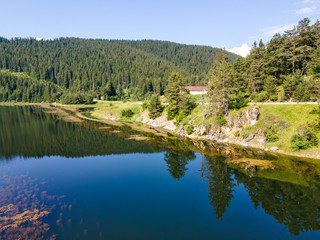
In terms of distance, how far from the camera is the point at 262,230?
21156mm

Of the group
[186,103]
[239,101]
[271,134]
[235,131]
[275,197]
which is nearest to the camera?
[275,197]

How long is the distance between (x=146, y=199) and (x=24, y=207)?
14457 mm

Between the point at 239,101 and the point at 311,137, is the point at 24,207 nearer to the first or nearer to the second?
the point at 311,137

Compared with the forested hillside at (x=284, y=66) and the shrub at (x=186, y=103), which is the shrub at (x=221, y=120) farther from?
the shrub at (x=186, y=103)

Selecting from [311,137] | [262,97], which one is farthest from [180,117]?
[311,137]

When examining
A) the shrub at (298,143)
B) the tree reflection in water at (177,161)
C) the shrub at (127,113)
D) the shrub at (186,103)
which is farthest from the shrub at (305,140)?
the shrub at (127,113)

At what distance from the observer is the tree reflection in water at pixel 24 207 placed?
19.9m

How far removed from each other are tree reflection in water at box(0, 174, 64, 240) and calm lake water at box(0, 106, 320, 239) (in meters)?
0.10

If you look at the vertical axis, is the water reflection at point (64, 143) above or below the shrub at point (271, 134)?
below

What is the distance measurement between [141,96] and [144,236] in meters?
145

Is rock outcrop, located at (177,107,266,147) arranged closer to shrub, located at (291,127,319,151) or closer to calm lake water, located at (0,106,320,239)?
shrub, located at (291,127,319,151)

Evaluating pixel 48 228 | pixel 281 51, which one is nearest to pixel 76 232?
pixel 48 228

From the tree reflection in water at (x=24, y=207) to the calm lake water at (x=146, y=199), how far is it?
10cm

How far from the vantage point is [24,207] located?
79.3ft
